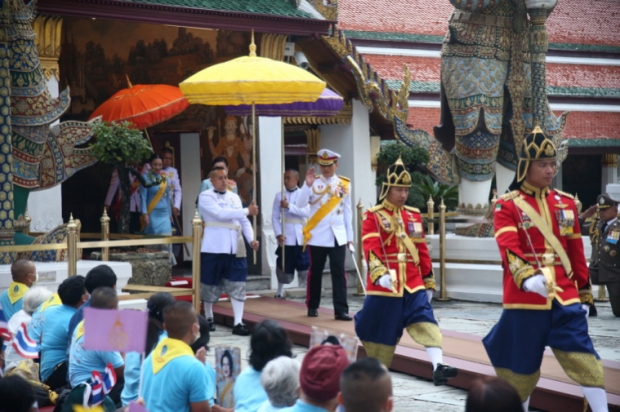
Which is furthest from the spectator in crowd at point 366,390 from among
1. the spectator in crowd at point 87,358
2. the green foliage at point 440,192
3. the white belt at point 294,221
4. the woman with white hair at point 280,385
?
the green foliage at point 440,192

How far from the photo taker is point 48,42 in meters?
12.2

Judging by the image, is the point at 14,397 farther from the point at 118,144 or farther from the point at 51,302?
the point at 118,144

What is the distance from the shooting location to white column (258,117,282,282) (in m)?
14.0

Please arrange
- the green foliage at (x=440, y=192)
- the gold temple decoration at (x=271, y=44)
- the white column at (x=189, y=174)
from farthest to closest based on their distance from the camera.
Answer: the green foliage at (x=440, y=192), the white column at (x=189, y=174), the gold temple decoration at (x=271, y=44)

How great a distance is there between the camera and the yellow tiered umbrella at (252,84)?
1055cm

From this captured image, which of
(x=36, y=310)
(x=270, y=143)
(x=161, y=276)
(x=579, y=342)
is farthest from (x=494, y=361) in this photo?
(x=270, y=143)

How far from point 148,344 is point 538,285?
7.66 ft

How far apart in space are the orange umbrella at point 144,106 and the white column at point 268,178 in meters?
1.18

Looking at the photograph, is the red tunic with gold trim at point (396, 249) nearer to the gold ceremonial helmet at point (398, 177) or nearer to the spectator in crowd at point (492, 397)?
the gold ceremonial helmet at point (398, 177)

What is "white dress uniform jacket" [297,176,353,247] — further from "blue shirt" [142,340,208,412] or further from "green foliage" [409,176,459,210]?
"green foliage" [409,176,459,210]

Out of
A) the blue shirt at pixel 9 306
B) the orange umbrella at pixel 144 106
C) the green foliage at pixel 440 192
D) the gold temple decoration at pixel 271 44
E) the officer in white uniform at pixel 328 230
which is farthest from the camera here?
the green foliage at pixel 440 192

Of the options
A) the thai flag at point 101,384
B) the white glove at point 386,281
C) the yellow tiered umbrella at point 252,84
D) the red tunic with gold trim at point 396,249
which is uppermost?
the yellow tiered umbrella at point 252,84

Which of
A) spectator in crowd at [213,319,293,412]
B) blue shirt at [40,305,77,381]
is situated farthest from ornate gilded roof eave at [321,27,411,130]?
spectator in crowd at [213,319,293,412]

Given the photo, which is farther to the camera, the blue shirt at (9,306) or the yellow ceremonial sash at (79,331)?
the blue shirt at (9,306)
